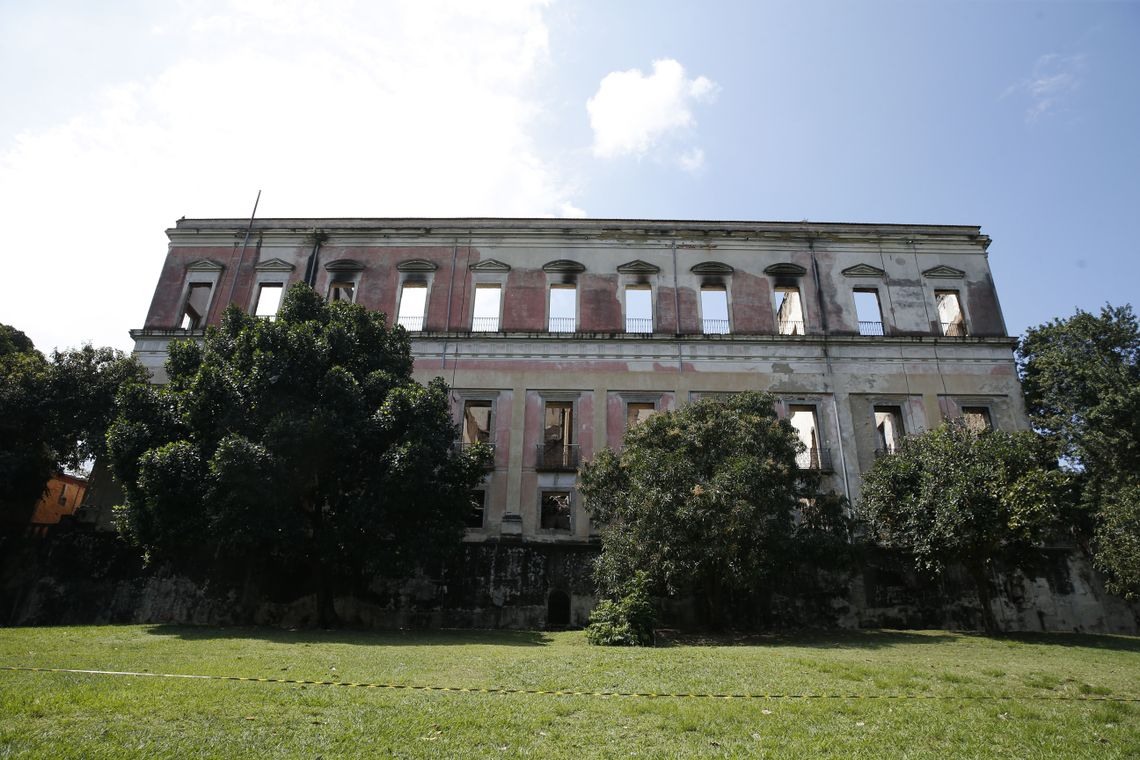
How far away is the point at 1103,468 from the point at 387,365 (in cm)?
1889

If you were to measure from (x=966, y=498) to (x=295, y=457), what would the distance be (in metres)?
14.5

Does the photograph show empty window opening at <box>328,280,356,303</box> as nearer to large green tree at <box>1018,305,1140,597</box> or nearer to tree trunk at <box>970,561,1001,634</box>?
tree trunk at <box>970,561,1001,634</box>

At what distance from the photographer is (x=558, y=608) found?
18.0 m

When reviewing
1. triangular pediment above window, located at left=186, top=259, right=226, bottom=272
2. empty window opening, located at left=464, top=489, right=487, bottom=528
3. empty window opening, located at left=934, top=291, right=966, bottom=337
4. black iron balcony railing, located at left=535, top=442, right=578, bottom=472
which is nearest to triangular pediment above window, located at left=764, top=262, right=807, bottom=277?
empty window opening, located at left=934, top=291, right=966, bottom=337

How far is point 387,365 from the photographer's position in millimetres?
16625

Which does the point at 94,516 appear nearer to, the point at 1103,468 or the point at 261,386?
the point at 261,386

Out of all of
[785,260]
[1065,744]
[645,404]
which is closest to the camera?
[1065,744]

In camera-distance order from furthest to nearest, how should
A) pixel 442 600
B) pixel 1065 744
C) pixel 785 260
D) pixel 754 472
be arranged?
pixel 785 260 → pixel 442 600 → pixel 754 472 → pixel 1065 744

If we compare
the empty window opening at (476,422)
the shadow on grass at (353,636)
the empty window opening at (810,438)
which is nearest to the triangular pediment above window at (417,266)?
the empty window opening at (476,422)

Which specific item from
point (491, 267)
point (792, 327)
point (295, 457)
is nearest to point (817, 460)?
point (792, 327)

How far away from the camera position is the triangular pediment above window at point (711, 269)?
22.8 m

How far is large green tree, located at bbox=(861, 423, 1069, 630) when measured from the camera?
14.0m

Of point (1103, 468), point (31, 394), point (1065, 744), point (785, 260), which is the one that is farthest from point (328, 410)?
point (1103, 468)

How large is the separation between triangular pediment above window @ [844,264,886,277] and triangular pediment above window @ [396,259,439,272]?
14.3m
